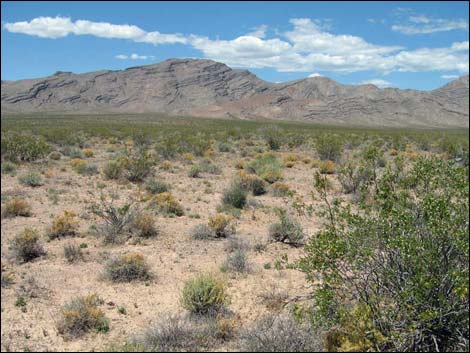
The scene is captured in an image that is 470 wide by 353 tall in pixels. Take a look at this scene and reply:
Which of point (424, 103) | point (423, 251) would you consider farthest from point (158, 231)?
point (424, 103)

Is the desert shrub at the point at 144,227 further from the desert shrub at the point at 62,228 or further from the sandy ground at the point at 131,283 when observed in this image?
the desert shrub at the point at 62,228

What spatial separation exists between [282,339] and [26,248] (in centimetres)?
674

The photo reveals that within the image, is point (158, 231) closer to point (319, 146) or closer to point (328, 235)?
point (328, 235)

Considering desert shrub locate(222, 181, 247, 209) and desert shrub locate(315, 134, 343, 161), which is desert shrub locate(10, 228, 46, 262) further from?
desert shrub locate(315, 134, 343, 161)

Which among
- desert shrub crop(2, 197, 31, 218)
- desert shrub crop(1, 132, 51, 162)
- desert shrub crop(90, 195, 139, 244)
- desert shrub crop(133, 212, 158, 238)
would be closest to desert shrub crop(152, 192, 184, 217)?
desert shrub crop(90, 195, 139, 244)

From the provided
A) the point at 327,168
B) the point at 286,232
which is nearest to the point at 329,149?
the point at 327,168

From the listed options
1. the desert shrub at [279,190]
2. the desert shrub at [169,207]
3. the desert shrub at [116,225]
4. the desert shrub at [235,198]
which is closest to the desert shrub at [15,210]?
the desert shrub at [116,225]

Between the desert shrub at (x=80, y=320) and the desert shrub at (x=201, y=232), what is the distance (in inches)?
179

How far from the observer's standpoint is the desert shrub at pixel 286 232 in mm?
11461

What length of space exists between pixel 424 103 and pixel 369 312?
190 m

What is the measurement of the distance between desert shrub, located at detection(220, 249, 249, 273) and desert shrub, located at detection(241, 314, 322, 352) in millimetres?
2993

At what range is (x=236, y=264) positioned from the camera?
9.40 metres

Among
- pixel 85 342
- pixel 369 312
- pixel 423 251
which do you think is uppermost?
pixel 423 251

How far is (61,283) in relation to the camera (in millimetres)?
8680
